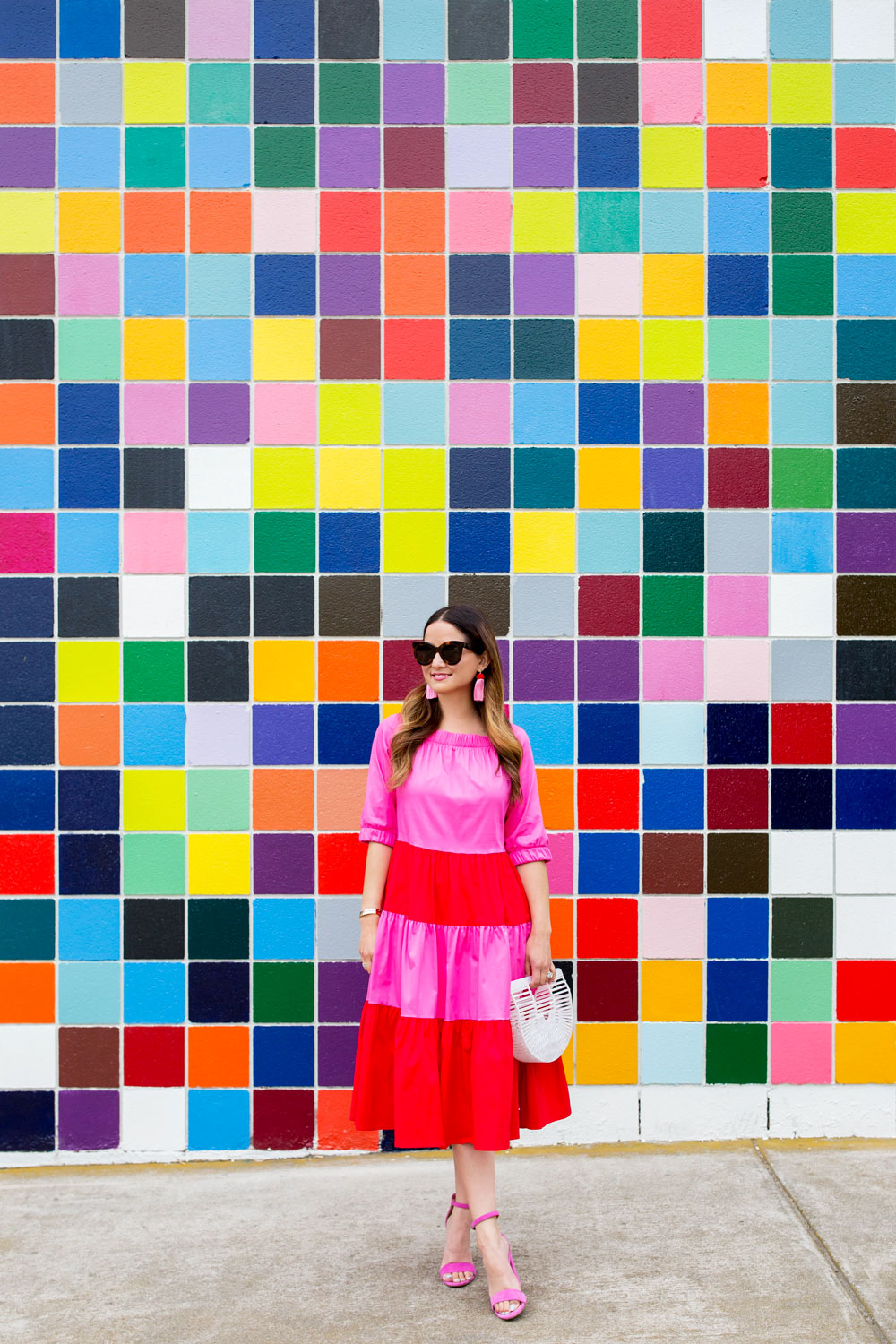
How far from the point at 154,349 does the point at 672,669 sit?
1973mm

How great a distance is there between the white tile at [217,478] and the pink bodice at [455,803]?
112cm

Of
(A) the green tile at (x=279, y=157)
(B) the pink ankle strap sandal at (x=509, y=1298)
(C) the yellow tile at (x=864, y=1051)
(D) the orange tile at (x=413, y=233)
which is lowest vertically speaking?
(B) the pink ankle strap sandal at (x=509, y=1298)

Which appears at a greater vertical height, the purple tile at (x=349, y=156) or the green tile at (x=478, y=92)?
the green tile at (x=478, y=92)

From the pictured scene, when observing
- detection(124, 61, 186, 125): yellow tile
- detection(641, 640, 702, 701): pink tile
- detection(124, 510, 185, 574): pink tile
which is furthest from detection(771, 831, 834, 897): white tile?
detection(124, 61, 186, 125): yellow tile

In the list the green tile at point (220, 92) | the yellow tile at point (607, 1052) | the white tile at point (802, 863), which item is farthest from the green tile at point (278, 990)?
the green tile at point (220, 92)

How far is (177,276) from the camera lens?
353cm

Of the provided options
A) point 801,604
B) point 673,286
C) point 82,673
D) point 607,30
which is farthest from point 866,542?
point 82,673

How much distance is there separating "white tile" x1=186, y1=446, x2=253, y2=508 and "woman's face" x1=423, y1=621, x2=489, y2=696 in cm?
110

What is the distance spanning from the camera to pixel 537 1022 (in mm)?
2684

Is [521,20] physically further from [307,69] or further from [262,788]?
[262,788]

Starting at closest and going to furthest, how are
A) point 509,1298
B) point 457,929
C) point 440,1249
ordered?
1. point 509,1298
2. point 457,929
3. point 440,1249

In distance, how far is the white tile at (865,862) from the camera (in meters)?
3.59

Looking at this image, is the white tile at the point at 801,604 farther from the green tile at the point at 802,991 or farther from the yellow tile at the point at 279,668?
the yellow tile at the point at 279,668

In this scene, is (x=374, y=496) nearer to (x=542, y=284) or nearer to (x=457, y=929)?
(x=542, y=284)
